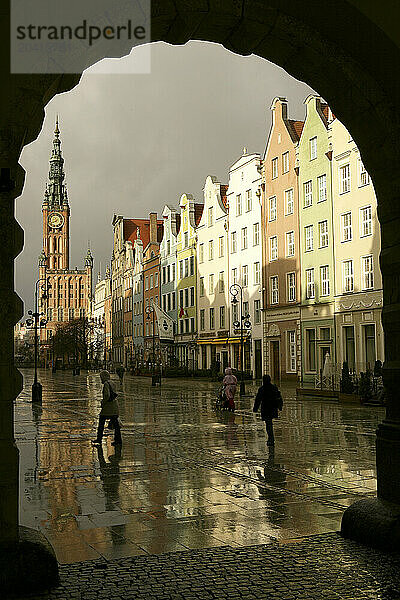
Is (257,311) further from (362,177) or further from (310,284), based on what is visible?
(362,177)

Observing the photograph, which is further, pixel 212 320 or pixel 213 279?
pixel 212 320

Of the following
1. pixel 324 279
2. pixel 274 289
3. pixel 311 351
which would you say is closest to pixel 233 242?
pixel 274 289

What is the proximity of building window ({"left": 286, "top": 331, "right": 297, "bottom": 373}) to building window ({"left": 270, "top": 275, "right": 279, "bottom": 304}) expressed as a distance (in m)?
3.22

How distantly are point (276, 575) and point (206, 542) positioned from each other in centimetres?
158

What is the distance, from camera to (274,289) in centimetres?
5109

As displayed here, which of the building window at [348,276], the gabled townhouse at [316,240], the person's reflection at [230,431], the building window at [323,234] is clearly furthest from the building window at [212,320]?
the person's reflection at [230,431]

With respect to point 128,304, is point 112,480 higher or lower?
lower

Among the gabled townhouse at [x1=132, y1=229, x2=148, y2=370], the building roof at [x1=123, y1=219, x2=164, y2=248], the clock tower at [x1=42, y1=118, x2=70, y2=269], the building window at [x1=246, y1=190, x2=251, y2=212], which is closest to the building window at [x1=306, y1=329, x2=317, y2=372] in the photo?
the building window at [x1=246, y1=190, x2=251, y2=212]

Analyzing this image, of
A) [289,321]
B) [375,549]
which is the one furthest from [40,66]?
[289,321]

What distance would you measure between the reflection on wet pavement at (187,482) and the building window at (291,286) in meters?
26.7

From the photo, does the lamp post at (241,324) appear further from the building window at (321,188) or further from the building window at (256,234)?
the building window at (321,188)

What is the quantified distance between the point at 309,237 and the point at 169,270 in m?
31.2

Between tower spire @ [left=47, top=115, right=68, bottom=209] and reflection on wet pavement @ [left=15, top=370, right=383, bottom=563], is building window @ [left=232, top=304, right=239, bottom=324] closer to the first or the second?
reflection on wet pavement @ [left=15, top=370, right=383, bottom=563]

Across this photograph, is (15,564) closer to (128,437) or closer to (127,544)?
(127,544)
